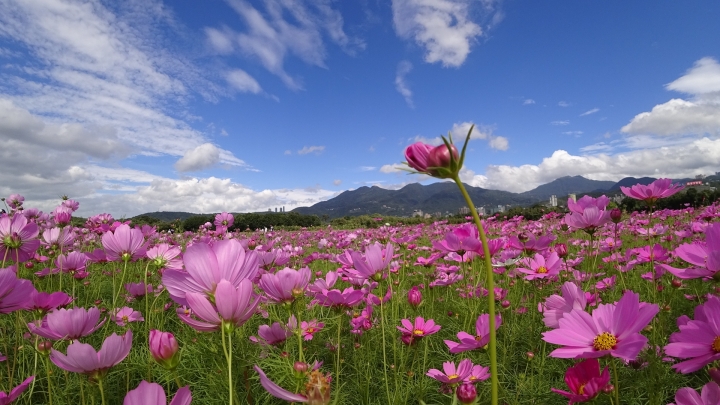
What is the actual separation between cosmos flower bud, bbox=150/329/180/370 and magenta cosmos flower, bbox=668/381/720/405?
0.88 m

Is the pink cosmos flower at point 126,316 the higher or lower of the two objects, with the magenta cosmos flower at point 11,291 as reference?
lower

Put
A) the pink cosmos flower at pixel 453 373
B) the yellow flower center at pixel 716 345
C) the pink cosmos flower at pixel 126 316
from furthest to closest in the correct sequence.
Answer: the pink cosmos flower at pixel 126 316, the pink cosmos flower at pixel 453 373, the yellow flower center at pixel 716 345

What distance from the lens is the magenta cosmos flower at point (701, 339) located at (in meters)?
0.67

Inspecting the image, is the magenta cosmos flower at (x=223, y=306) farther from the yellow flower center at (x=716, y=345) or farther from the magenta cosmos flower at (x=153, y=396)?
the yellow flower center at (x=716, y=345)

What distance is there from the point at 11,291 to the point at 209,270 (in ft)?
1.68

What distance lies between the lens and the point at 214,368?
1.63 metres

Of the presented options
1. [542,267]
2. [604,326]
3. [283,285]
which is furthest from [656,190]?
[283,285]

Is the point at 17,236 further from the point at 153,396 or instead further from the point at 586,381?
the point at 586,381

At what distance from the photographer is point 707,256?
2.76 ft

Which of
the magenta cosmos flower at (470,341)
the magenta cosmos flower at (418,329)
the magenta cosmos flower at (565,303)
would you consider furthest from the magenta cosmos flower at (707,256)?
the magenta cosmos flower at (418,329)

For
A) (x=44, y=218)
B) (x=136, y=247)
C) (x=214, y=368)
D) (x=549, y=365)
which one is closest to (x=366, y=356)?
(x=214, y=368)

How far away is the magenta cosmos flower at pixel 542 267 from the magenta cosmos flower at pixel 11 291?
5.41ft

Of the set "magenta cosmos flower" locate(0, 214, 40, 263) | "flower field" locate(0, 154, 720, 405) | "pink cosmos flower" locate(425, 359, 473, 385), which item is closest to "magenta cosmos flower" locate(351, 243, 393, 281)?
"flower field" locate(0, 154, 720, 405)

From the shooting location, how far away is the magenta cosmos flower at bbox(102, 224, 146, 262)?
1.39 m
